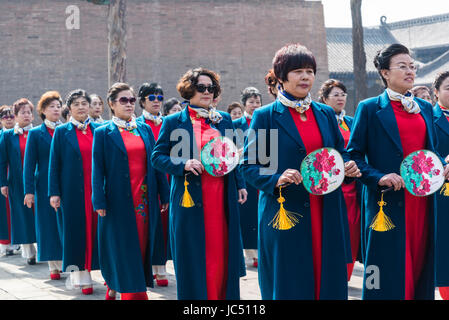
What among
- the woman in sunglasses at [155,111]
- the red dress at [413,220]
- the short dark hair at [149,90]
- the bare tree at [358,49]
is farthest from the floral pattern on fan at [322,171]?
the bare tree at [358,49]

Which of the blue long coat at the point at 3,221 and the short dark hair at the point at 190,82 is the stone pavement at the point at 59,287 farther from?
the short dark hair at the point at 190,82

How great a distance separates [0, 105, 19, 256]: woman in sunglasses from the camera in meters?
9.95

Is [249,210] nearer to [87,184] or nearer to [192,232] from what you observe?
[87,184]

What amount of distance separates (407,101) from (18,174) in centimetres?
649

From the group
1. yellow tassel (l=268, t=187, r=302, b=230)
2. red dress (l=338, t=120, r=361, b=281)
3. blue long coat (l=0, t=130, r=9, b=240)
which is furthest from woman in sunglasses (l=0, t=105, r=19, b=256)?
yellow tassel (l=268, t=187, r=302, b=230)

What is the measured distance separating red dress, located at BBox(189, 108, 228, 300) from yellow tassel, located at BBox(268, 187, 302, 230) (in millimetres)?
1051

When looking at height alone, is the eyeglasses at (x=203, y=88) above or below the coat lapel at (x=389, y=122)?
above

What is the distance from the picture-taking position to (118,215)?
5797mm

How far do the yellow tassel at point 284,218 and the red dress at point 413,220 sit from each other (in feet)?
2.86

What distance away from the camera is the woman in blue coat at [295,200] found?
3.92m

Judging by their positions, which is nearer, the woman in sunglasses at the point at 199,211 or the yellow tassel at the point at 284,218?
the yellow tassel at the point at 284,218

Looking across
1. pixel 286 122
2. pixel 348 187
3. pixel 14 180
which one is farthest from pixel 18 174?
pixel 286 122
